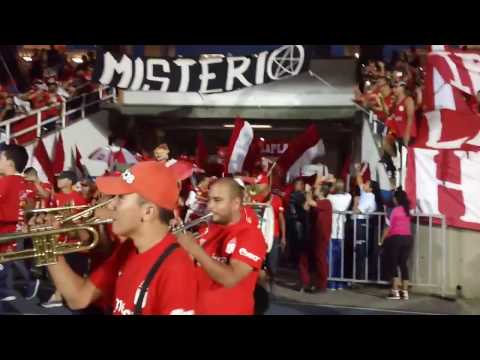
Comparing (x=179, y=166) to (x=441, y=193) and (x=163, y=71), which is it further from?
Answer: (x=441, y=193)

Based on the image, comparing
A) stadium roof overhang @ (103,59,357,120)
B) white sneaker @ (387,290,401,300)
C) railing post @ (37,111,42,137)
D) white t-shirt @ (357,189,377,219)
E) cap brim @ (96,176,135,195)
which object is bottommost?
white sneaker @ (387,290,401,300)

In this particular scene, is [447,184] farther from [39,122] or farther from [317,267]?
[39,122]

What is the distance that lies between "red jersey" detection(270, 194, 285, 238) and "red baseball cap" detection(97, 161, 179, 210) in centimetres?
406

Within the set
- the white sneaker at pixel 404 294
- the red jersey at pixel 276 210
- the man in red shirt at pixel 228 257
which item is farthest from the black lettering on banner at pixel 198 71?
the man in red shirt at pixel 228 257

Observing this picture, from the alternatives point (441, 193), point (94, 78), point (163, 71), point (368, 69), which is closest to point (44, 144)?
point (94, 78)

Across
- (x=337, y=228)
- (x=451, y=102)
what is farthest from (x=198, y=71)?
(x=451, y=102)

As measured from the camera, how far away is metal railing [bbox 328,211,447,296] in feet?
21.8

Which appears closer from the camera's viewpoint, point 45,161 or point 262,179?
point 262,179

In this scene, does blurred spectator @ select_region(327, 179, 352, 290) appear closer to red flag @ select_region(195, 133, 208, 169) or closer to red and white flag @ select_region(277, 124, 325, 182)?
red and white flag @ select_region(277, 124, 325, 182)

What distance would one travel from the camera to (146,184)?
263 cm

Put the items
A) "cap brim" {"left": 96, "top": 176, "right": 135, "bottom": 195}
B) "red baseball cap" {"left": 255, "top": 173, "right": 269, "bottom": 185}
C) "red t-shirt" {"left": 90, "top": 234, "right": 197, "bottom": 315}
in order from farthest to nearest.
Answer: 1. "red baseball cap" {"left": 255, "top": 173, "right": 269, "bottom": 185}
2. "cap brim" {"left": 96, "top": 176, "right": 135, "bottom": 195}
3. "red t-shirt" {"left": 90, "top": 234, "right": 197, "bottom": 315}

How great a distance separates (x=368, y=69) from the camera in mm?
6586

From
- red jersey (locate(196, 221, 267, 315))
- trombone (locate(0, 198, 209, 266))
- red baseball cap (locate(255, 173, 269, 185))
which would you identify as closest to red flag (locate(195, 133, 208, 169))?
red baseball cap (locate(255, 173, 269, 185))

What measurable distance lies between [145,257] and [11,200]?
12.5 ft
